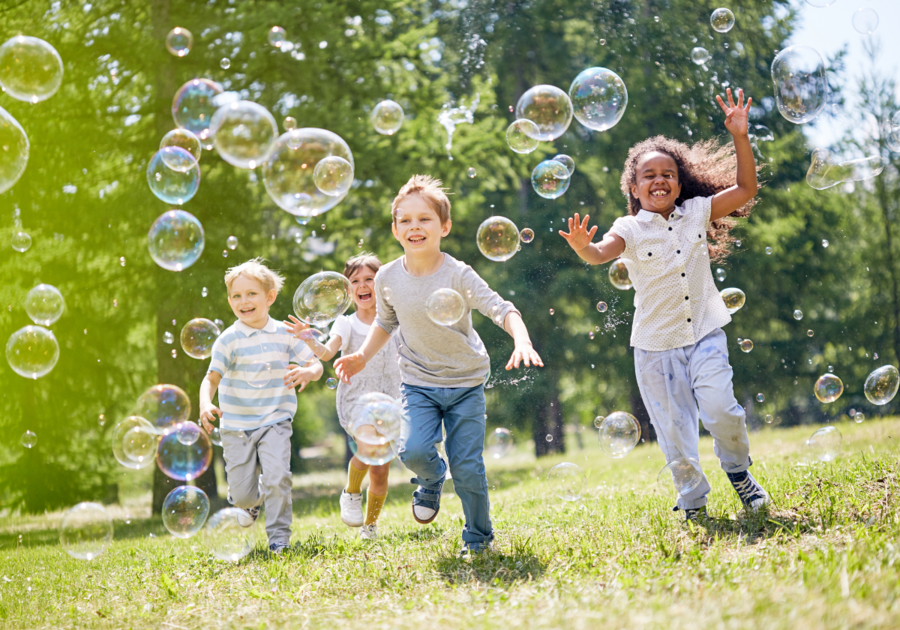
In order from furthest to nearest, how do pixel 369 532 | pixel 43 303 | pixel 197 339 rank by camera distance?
1. pixel 43 303
2. pixel 197 339
3. pixel 369 532

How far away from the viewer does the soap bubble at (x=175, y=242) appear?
5.39 metres

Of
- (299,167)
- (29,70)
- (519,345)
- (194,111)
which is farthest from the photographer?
(194,111)

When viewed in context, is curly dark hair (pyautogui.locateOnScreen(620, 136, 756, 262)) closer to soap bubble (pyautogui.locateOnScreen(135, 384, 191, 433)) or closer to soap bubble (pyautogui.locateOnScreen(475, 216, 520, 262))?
soap bubble (pyautogui.locateOnScreen(475, 216, 520, 262))

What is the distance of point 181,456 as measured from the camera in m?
4.63

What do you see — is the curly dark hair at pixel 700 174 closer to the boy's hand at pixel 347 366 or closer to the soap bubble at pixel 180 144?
the boy's hand at pixel 347 366

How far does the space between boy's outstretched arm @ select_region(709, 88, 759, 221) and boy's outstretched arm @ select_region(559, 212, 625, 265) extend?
554 mm

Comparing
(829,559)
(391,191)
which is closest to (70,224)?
(391,191)

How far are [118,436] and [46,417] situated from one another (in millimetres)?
6075

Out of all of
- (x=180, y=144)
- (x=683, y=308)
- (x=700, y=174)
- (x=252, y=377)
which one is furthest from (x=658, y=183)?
(x=180, y=144)

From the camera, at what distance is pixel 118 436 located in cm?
494

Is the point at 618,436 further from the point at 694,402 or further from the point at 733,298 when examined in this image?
the point at 733,298

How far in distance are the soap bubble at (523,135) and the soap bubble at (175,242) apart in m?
2.46

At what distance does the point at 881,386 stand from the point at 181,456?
5.14 meters

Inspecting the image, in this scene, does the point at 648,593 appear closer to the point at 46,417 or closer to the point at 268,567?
the point at 268,567
